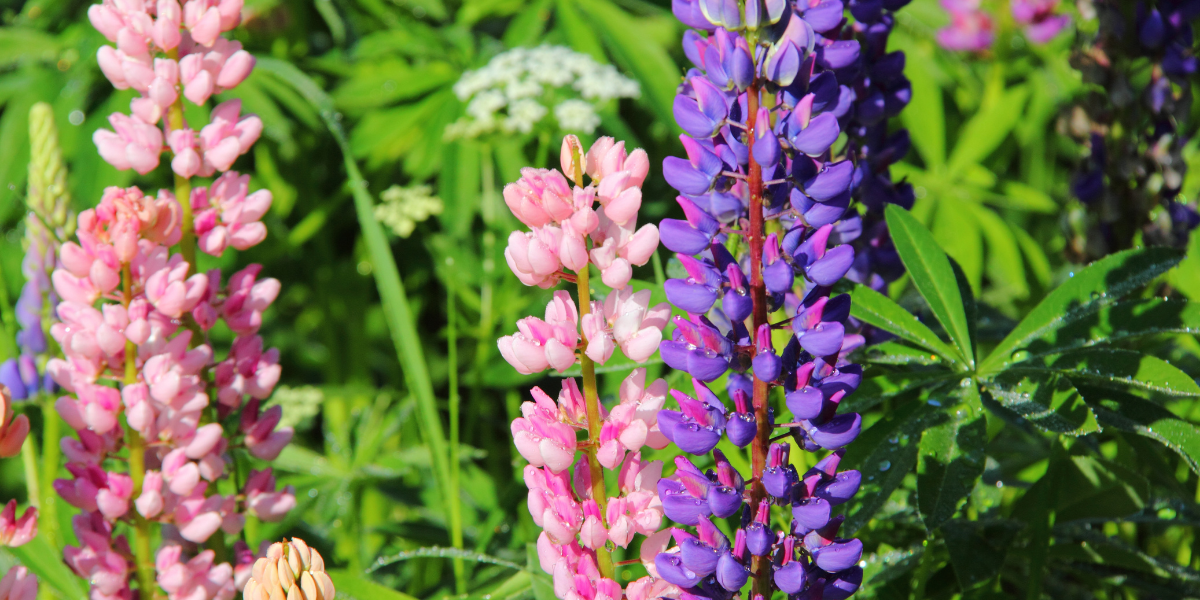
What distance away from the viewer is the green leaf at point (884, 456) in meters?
1.01

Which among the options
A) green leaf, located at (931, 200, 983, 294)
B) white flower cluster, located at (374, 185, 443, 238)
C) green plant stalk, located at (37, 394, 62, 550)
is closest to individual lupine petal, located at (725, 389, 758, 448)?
green plant stalk, located at (37, 394, 62, 550)

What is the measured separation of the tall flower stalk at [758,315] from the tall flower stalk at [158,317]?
51cm

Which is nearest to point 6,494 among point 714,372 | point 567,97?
point 567,97

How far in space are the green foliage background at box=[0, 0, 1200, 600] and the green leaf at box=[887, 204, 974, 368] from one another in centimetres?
3

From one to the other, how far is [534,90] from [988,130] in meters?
1.31

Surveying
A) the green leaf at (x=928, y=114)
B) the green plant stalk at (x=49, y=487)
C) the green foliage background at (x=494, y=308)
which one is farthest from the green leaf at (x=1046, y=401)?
the green leaf at (x=928, y=114)

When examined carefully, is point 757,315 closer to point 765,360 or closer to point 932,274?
point 765,360

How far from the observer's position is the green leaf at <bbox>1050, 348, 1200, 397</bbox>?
98cm

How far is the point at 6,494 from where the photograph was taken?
8.54 feet

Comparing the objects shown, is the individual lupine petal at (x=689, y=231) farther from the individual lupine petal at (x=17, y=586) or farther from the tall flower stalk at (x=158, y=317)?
the individual lupine petal at (x=17, y=586)

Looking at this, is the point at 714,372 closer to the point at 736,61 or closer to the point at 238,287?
the point at 736,61

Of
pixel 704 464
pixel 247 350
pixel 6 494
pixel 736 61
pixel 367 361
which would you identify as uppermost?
pixel 736 61

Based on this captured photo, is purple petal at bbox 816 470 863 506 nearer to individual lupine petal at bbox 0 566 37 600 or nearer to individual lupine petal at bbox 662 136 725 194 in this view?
individual lupine petal at bbox 662 136 725 194

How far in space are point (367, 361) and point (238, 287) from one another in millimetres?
1436
